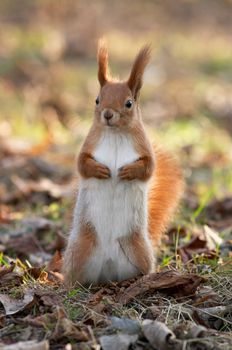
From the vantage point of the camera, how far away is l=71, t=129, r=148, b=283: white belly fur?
9.77 ft

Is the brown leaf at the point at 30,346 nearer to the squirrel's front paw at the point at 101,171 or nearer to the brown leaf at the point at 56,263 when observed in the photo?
the squirrel's front paw at the point at 101,171

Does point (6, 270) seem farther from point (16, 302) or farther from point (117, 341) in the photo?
point (117, 341)

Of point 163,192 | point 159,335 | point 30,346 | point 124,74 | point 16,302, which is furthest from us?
point 124,74

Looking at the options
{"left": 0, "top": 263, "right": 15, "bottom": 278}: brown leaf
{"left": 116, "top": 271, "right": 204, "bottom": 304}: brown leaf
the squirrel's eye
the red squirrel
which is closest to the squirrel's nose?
the red squirrel

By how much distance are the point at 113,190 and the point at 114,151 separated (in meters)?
0.15

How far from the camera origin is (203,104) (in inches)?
322

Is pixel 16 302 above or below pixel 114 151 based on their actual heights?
below

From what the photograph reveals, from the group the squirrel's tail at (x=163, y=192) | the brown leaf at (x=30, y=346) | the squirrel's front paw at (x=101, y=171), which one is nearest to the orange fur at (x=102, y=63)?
the squirrel's front paw at (x=101, y=171)

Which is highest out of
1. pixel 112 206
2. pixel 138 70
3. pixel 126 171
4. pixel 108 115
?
pixel 138 70

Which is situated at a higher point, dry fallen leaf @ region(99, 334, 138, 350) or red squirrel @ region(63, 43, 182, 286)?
red squirrel @ region(63, 43, 182, 286)

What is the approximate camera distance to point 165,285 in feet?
9.71

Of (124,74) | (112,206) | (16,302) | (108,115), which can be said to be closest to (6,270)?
(16,302)

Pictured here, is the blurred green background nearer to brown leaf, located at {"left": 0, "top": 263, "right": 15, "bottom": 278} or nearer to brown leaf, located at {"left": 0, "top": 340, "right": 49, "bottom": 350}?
brown leaf, located at {"left": 0, "top": 263, "right": 15, "bottom": 278}

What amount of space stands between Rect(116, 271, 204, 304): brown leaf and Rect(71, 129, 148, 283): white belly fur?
0.42 feet
